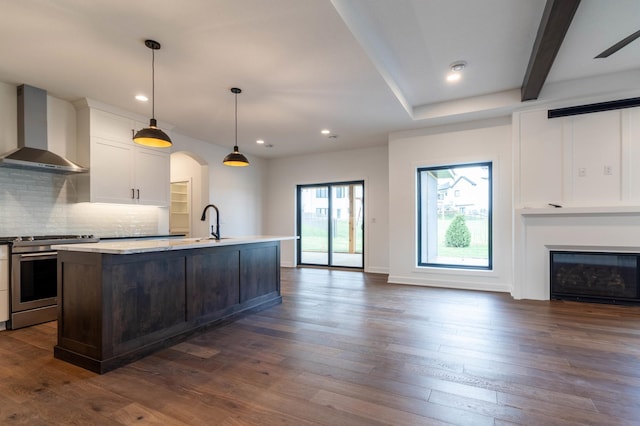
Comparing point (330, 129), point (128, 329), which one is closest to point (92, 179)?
point (128, 329)

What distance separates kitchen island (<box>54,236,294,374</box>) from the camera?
2.54 m

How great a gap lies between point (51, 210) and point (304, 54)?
3.94 m

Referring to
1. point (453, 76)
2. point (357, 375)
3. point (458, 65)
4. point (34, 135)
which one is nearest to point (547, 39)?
point (458, 65)

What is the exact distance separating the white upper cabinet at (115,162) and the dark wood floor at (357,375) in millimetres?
1886

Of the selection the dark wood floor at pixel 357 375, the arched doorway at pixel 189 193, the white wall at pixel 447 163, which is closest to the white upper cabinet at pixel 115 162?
the arched doorway at pixel 189 193

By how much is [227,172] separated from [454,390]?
6.08 m

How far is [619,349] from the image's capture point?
2889 mm

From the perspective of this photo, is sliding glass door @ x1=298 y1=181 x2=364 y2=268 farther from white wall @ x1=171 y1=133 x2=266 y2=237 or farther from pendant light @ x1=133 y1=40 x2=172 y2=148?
pendant light @ x1=133 y1=40 x2=172 y2=148

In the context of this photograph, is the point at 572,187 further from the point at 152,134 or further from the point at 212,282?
the point at 152,134

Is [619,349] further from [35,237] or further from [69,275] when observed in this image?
[35,237]

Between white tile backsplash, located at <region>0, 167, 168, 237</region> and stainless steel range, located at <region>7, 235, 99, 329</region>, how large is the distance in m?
0.40

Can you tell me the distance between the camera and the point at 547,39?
3.11m

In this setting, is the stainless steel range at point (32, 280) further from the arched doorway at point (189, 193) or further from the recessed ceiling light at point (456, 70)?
the recessed ceiling light at point (456, 70)

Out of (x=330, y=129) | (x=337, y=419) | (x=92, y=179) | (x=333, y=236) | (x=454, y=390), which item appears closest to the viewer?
(x=337, y=419)
